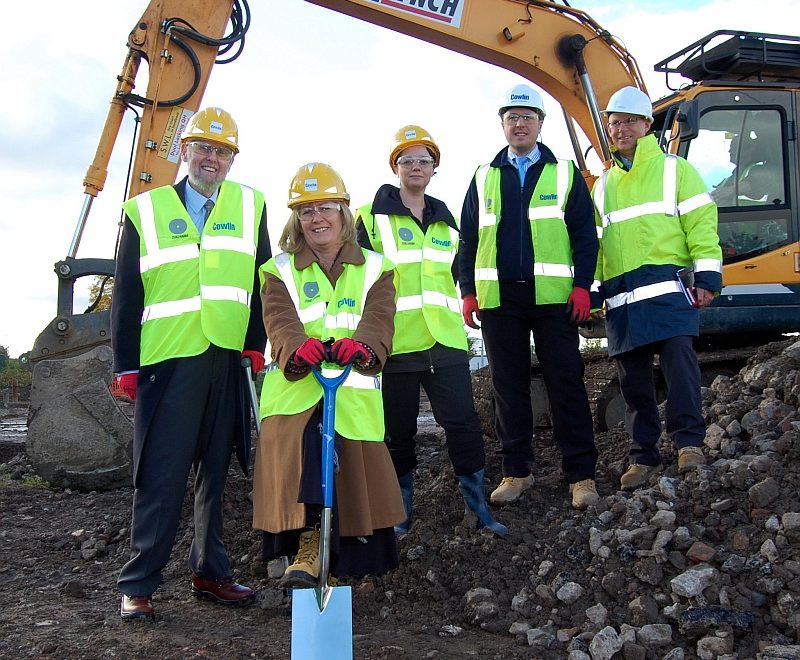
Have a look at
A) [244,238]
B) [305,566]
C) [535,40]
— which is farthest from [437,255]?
[535,40]

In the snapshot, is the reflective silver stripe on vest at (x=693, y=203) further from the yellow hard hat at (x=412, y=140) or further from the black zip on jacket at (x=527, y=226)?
the yellow hard hat at (x=412, y=140)

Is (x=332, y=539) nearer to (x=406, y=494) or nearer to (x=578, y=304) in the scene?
(x=406, y=494)

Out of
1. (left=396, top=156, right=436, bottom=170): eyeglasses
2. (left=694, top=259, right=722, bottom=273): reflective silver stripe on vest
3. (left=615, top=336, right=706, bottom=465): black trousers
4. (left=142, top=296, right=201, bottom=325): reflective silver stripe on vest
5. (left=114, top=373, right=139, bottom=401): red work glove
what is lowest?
(left=615, top=336, right=706, bottom=465): black trousers

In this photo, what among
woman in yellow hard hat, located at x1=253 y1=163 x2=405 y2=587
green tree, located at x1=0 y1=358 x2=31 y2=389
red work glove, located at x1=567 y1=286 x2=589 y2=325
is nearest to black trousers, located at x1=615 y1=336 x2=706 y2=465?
red work glove, located at x1=567 y1=286 x2=589 y2=325

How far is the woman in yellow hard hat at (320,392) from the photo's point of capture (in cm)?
338

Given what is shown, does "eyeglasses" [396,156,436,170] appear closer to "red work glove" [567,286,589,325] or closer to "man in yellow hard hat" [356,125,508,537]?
"man in yellow hard hat" [356,125,508,537]

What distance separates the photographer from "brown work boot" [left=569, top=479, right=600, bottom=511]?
171 inches

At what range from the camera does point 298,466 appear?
3383 millimetres

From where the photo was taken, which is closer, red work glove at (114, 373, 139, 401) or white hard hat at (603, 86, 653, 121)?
red work glove at (114, 373, 139, 401)

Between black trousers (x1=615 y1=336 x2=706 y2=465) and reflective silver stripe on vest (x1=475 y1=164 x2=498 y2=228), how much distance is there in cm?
104

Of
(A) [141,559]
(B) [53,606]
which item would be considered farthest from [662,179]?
(B) [53,606]

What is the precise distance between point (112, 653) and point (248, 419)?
47.3 inches

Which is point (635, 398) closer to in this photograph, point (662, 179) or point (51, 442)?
point (662, 179)

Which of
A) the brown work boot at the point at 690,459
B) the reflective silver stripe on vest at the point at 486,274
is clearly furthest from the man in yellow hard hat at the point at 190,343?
the brown work boot at the point at 690,459
